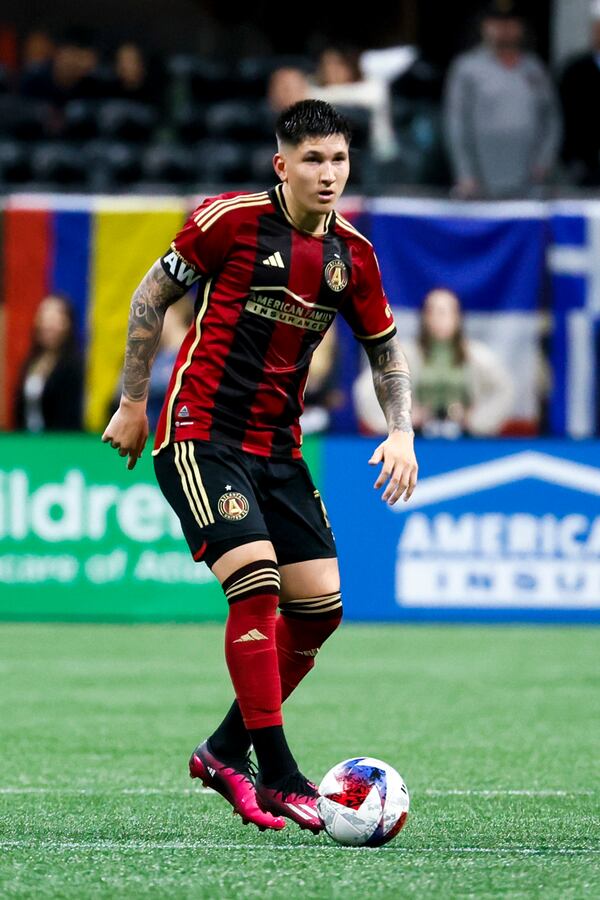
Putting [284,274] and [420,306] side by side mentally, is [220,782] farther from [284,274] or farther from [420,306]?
[420,306]

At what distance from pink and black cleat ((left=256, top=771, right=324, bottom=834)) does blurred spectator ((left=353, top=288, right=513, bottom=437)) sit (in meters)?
7.46

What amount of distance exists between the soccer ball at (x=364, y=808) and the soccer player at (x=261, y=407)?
0.13 m

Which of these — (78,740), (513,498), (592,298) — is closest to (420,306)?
(592,298)

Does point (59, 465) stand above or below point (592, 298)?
below

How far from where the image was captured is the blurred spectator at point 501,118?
46.1ft

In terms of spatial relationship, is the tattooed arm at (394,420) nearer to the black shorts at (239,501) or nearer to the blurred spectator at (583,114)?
the black shorts at (239,501)

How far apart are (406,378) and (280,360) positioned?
0.44m

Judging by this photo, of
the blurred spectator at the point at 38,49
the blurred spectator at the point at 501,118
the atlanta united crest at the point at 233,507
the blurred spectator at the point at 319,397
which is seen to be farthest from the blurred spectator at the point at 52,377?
the atlanta united crest at the point at 233,507

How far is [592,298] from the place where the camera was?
14250 mm

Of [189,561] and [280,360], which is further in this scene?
[189,561]

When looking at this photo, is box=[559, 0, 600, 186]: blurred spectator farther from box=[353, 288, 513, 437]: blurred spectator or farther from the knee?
the knee

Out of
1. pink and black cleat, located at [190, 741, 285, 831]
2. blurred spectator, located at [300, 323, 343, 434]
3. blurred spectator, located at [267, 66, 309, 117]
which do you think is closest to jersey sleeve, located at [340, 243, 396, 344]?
pink and black cleat, located at [190, 741, 285, 831]

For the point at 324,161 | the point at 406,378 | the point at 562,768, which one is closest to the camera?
the point at 324,161

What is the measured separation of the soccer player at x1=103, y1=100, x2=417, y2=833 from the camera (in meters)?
5.10
